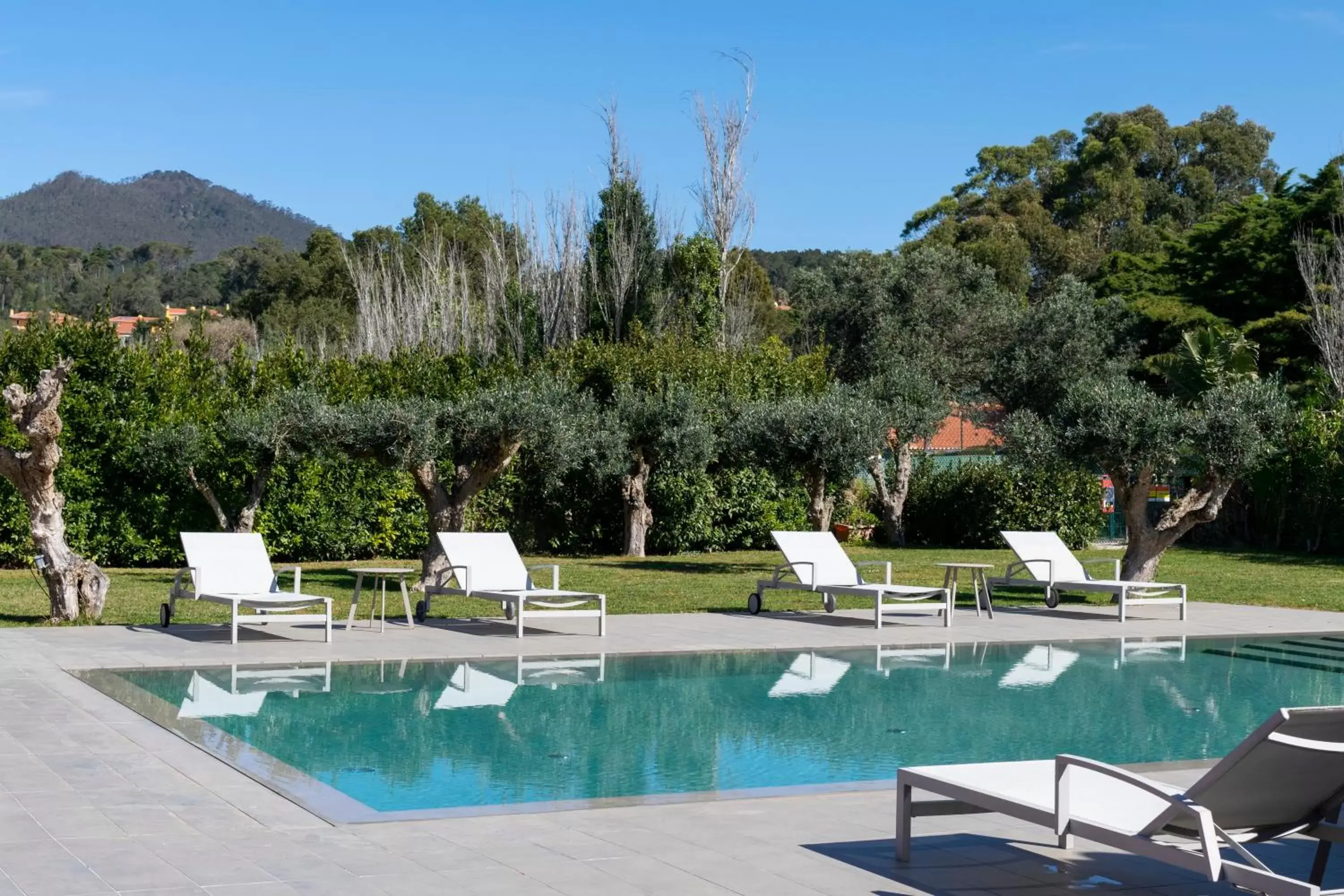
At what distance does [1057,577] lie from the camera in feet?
59.3

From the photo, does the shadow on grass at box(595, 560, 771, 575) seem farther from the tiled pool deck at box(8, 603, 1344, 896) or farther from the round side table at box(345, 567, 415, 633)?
the tiled pool deck at box(8, 603, 1344, 896)

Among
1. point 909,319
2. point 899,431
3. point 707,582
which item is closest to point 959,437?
point 909,319

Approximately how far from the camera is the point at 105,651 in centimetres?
1205

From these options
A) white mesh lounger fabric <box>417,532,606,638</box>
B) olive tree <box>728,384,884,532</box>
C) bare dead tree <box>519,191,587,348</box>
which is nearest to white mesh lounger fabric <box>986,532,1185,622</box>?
olive tree <box>728,384,884,532</box>

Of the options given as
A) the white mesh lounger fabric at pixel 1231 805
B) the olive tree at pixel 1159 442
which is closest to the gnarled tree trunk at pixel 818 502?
the olive tree at pixel 1159 442

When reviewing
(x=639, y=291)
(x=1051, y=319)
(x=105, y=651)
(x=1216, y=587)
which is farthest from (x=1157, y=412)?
(x=639, y=291)

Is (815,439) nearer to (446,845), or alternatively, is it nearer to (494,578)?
(494,578)

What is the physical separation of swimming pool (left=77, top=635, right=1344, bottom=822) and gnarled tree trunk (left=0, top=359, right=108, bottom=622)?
301 cm

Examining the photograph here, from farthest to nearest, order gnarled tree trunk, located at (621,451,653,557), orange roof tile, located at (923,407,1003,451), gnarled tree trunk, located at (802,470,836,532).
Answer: orange roof tile, located at (923,407,1003,451) < gnarled tree trunk, located at (621,451,653,557) < gnarled tree trunk, located at (802,470,836,532)

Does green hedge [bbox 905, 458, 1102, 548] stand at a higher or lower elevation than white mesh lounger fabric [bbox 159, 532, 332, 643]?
higher

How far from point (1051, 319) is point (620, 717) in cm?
2870

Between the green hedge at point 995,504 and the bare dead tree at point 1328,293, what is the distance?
7.73 meters

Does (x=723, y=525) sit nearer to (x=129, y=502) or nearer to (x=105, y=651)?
(x=129, y=502)

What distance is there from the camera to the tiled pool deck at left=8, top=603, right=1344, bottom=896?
5.36 metres
